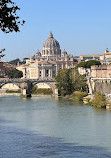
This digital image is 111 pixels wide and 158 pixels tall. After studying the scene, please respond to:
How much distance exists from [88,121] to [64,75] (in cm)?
1661

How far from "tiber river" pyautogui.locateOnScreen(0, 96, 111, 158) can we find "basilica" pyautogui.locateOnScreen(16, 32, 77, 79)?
4132 cm

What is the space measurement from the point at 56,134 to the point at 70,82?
19.1 meters

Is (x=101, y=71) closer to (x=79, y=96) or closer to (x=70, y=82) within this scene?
(x=70, y=82)

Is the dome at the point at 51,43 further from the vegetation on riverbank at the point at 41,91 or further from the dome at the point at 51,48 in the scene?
the vegetation on riverbank at the point at 41,91

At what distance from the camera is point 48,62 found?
71812mm

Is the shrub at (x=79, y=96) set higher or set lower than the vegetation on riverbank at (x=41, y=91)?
lower

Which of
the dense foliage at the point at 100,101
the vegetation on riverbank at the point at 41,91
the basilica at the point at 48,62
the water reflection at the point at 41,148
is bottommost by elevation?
the water reflection at the point at 41,148

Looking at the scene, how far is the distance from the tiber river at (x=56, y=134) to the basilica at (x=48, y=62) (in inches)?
1627

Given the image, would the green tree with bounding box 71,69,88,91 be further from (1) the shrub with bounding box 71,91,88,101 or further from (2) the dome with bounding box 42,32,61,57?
(2) the dome with bounding box 42,32,61,57

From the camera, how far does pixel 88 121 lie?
18.1 meters

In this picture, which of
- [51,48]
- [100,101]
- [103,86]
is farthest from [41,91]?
[51,48]

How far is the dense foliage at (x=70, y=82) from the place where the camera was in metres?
33.9

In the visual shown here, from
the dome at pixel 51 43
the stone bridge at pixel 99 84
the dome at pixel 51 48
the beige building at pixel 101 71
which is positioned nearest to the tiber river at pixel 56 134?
the stone bridge at pixel 99 84

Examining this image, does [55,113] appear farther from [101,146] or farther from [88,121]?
[101,146]
